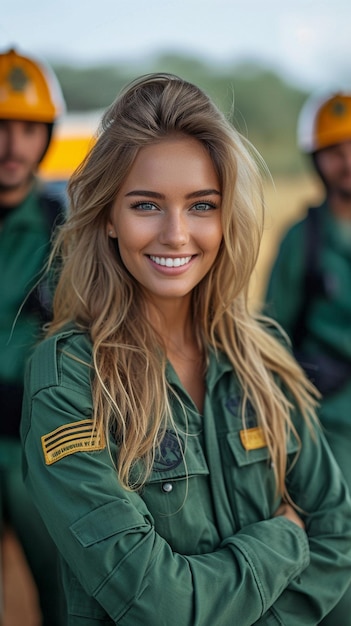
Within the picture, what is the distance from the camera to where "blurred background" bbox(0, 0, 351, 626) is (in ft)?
12.0

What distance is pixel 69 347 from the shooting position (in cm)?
201

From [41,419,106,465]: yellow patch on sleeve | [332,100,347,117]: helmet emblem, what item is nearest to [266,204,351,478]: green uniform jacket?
[332,100,347,117]: helmet emblem

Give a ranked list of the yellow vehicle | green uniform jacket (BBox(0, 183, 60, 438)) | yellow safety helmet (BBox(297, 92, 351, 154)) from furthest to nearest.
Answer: the yellow vehicle
yellow safety helmet (BBox(297, 92, 351, 154))
green uniform jacket (BBox(0, 183, 60, 438))

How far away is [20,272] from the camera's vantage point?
3260 mm

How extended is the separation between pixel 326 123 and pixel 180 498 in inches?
118

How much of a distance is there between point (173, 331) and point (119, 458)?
48 cm

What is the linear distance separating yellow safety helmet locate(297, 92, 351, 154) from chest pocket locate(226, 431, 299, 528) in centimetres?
266

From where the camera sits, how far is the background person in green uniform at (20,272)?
3182 mm

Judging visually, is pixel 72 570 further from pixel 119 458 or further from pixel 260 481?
pixel 260 481

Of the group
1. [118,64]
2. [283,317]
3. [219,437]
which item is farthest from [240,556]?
[118,64]

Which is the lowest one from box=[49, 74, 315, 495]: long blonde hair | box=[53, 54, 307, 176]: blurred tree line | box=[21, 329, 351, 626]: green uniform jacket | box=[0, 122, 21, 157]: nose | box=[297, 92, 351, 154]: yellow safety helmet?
box=[21, 329, 351, 626]: green uniform jacket

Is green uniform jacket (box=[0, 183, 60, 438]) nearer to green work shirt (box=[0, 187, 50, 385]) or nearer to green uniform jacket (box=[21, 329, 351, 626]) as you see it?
green work shirt (box=[0, 187, 50, 385])

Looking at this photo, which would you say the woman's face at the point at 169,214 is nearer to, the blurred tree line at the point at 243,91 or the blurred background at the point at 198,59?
the blurred background at the point at 198,59

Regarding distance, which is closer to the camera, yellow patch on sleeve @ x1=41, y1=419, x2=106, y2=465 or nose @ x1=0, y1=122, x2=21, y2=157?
yellow patch on sleeve @ x1=41, y1=419, x2=106, y2=465
